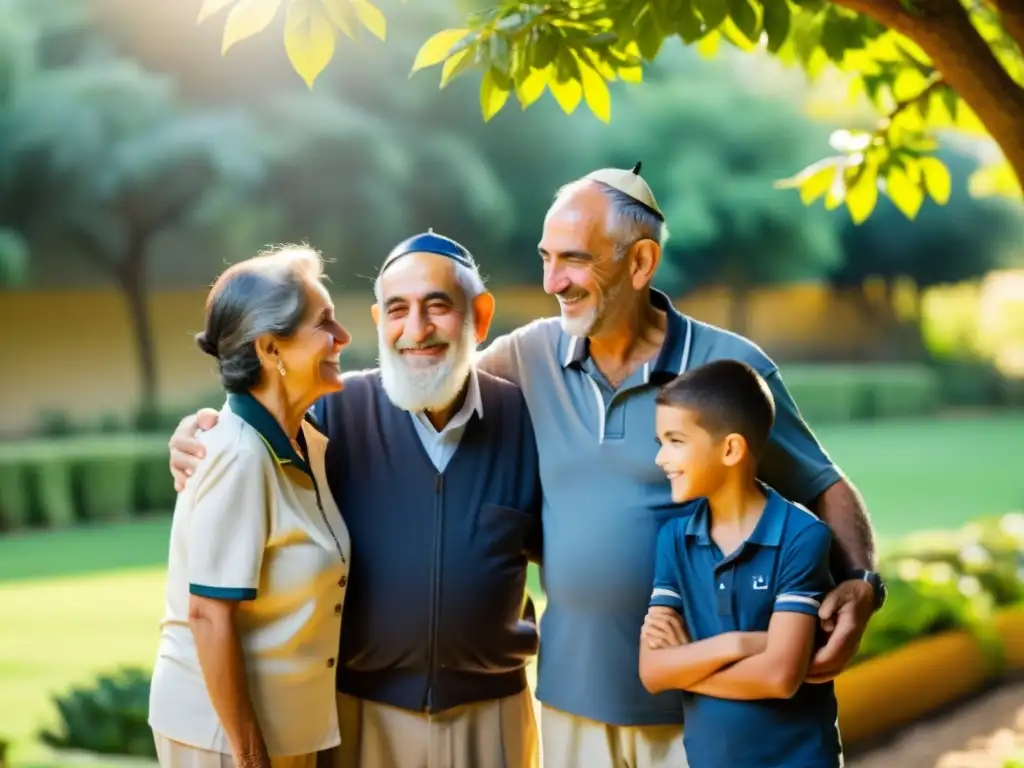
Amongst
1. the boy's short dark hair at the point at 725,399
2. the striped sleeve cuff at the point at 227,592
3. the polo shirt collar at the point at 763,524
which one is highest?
the boy's short dark hair at the point at 725,399

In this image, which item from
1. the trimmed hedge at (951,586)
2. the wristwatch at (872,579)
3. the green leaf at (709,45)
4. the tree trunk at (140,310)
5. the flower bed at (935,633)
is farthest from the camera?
the tree trunk at (140,310)

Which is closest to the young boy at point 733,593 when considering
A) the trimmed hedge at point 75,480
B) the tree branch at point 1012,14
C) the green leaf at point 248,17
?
the green leaf at point 248,17

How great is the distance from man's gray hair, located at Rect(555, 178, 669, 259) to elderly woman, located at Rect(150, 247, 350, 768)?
61 centimetres

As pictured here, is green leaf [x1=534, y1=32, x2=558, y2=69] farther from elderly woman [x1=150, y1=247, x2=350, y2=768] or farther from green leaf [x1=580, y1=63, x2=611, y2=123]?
elderly woman [x1=150, y1=247, x2=350, y2=768]

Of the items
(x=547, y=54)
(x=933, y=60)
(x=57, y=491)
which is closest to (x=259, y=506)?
(x=547, y=54)

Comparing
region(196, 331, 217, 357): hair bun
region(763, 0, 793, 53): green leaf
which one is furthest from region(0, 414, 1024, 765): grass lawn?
region(763, 0, 793, 53): green leaf

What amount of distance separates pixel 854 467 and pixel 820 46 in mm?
16496

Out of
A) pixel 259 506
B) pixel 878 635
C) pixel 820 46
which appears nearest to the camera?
pixel 259 506

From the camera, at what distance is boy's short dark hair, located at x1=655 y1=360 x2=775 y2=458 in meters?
2.41

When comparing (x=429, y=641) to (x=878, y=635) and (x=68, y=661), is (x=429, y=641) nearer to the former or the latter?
(x=878, y=635)

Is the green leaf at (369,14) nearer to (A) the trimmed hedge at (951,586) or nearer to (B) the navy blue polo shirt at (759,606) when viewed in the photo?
(B) the navy blue polo shirt at (759,606)

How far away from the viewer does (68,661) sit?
9.12 meters

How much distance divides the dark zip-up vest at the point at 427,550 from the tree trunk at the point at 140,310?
11.6 m

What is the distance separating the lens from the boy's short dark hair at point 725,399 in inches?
94.7
